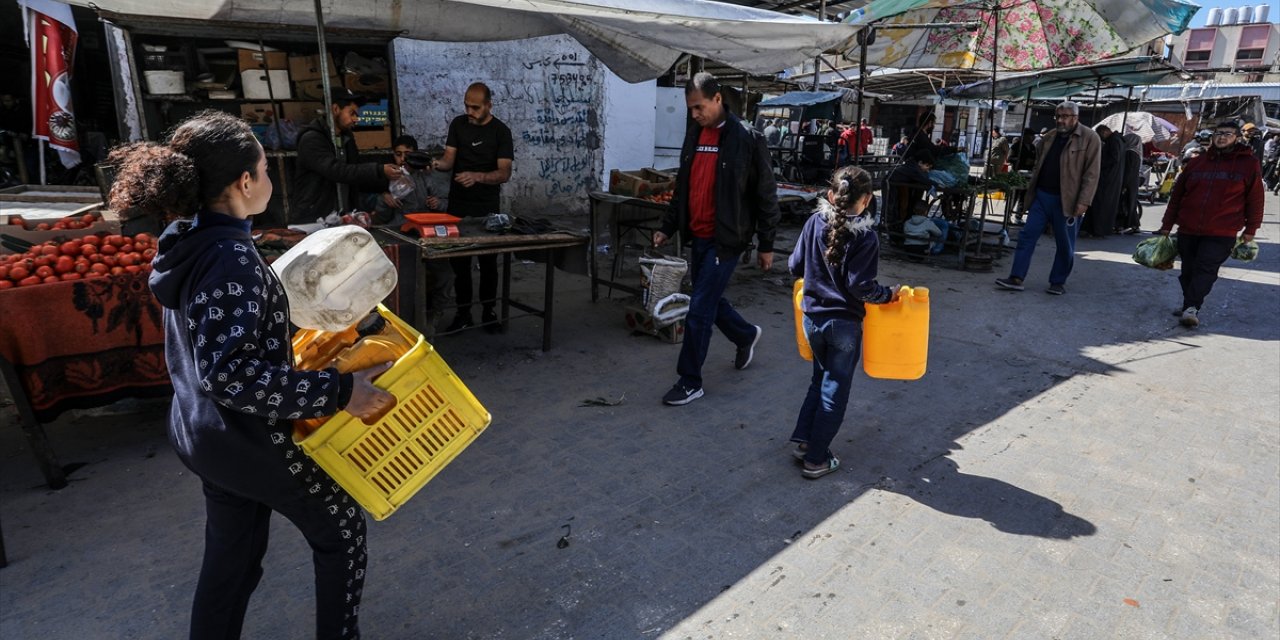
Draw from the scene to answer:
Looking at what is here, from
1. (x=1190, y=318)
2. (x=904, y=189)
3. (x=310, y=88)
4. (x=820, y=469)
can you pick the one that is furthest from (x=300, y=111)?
(x=1190, y=318)

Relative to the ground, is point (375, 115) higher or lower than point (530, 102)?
lower

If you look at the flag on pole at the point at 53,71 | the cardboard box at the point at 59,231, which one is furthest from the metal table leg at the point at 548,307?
the flag on pole at the point at 53,71

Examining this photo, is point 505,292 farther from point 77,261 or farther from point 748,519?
point 748,519

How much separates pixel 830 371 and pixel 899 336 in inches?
14.6

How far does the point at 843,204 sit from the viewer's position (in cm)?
330

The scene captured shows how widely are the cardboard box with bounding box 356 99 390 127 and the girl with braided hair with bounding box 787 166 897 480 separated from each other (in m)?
5.31

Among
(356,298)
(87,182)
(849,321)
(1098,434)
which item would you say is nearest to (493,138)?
(849,321)

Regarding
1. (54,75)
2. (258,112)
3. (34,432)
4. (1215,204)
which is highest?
(54,75)

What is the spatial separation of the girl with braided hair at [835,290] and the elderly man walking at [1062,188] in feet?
16.7

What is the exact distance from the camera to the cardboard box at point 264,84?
6.75m

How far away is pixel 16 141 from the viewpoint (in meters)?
8.03

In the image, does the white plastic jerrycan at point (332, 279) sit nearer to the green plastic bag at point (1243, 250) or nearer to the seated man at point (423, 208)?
the seated man at point (423, 208)

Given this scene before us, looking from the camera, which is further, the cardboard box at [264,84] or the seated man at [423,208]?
the cardboard box at [264,84]

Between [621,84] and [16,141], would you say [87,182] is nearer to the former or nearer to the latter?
[16,141]
